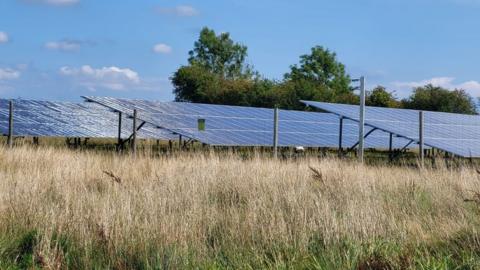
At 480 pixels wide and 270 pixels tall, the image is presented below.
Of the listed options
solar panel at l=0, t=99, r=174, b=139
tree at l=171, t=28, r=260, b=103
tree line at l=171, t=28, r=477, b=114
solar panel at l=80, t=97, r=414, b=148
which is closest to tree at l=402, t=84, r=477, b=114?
tree line at l=171, t=28, r=477, b=114

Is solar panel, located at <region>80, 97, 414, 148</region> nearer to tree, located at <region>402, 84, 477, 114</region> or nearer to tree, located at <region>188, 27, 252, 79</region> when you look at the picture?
tree, located at <region>402, 84, 477, 114</region>

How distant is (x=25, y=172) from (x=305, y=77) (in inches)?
1962

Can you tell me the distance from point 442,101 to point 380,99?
173 inches

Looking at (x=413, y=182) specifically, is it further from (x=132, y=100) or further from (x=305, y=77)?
(x=305, y=77)

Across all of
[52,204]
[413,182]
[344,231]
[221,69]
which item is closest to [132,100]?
[413,182]

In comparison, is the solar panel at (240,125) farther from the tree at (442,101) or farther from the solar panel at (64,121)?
the tree at (442,101)

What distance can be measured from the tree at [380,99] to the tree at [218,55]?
2197 cm

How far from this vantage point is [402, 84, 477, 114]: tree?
46469mm

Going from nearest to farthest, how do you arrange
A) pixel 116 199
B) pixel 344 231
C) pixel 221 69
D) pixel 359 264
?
pixel 359 264
pixel 344 231
pixel 116 199
pixel 221 69

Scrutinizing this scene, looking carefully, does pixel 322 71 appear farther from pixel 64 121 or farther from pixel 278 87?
pixel 64 121

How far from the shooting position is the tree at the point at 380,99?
48.0 m

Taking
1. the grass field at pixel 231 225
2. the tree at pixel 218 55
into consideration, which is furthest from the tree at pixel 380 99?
the grass field at pixel 231 225

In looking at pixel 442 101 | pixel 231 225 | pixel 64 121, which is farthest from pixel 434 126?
pixel 442 101

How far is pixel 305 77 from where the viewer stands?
5797cm
